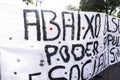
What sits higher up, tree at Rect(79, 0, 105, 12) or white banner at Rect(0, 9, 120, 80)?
tree at Rect(79, 0, 105, 12)

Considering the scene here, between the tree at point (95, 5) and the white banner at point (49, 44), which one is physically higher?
the tree at point (95, 5)

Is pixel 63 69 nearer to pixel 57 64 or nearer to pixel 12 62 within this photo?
pixel 57 64

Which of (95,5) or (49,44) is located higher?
(95,5)

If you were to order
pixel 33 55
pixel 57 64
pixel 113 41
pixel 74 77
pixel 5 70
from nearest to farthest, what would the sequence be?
pixel 5 70
pixel 33 55
pixel 57 64
pixel 74 77
pixel 113 41

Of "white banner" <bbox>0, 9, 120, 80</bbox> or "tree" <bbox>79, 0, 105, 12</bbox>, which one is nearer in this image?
"white banner" <bbox>0, 9, 120, 80</bbox>

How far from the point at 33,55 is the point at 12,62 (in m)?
0.38

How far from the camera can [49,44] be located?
4781 millimetres

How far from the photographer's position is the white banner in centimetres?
429

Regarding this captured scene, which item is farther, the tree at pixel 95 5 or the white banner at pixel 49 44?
the tree at pixel 95 5

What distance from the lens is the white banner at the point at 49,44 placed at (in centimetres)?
429

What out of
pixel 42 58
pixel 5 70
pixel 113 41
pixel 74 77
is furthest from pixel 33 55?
pixel 113 41

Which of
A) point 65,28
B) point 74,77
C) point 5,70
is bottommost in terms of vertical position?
point 74,77

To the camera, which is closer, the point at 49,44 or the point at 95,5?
the point at 49,44

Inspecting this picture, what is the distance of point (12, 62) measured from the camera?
4.30 m
